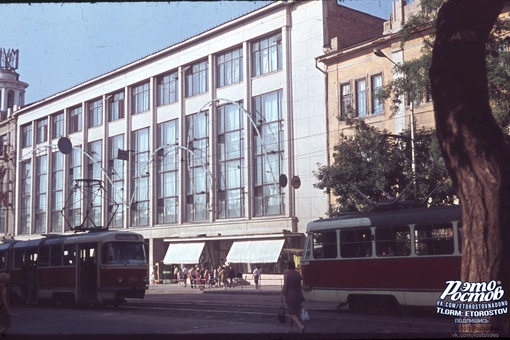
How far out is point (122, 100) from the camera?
49.3m

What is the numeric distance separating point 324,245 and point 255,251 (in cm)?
1783

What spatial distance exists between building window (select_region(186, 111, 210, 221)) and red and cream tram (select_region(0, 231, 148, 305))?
13981 mm

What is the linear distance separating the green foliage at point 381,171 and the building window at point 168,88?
54.6ft

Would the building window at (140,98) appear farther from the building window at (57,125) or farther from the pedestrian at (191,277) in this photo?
the pedestrian at (191,277)

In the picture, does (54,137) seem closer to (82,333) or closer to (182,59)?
(182,59)

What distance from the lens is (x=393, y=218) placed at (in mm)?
19000

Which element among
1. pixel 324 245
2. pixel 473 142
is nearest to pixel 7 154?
pixel 324 245

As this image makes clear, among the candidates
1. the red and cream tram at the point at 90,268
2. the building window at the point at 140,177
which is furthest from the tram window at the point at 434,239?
the building window at the point at 140,177

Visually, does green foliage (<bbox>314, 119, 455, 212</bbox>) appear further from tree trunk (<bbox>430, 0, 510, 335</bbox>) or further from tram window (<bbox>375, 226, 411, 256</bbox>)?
tree trunk (<bbox>430, 0, 510, 335</bbox>)

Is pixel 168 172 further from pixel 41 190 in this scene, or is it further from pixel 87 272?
pixel 87 272

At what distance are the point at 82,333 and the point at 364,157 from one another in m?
15.5

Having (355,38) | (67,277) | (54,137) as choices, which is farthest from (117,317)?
(54,137)

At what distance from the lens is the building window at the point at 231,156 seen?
1499 inches

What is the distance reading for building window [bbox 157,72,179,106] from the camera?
43.8 m
